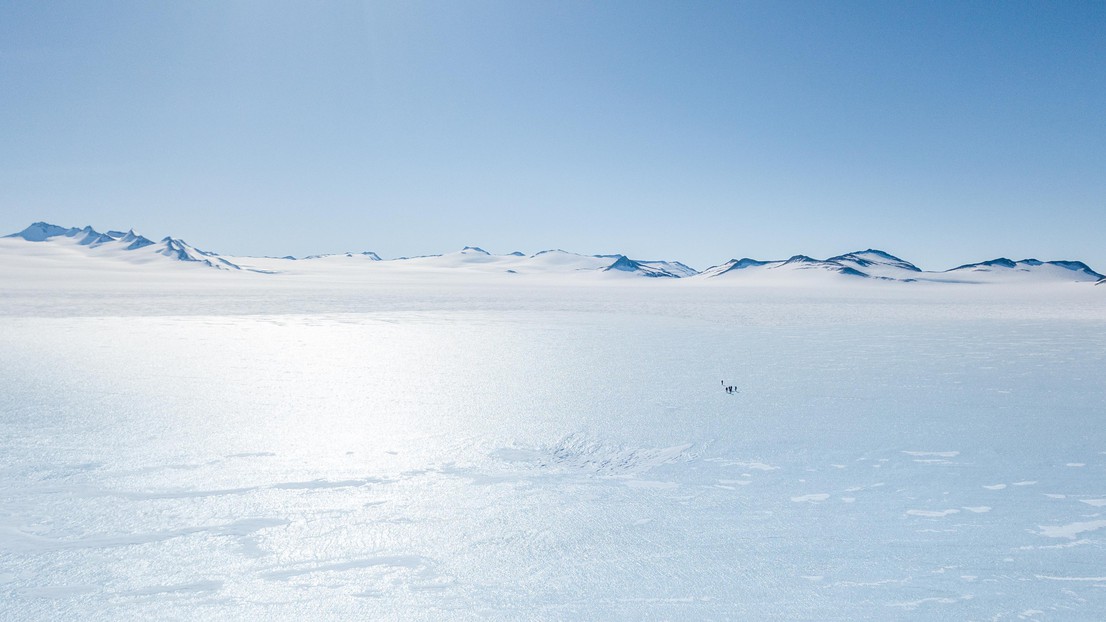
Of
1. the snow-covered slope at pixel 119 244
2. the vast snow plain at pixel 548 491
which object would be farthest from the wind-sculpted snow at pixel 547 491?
the snow-covered slope at pixel 119 244

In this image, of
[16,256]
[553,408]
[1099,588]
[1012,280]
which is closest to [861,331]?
[553,408]

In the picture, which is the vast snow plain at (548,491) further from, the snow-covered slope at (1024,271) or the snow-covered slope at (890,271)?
the snow-covered slope at (1024,271)

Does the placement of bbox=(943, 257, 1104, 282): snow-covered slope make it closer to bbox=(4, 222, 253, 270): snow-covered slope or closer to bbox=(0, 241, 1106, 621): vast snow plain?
bbox=(0, 241, 1106, 621): vast snow plain

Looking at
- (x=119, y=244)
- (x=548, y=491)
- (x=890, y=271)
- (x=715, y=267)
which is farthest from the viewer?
(x=715, y=267)

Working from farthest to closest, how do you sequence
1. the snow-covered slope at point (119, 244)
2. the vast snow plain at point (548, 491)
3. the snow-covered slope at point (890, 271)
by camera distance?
the snow-covered slope at point (119, 244), the snow-covered slope at point (890, 271), the vast snow plain at point (548, 491)

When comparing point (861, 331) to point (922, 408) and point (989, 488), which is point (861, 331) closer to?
point (922, 408)

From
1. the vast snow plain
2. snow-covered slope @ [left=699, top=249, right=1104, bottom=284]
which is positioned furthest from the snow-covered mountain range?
the vast snow plain

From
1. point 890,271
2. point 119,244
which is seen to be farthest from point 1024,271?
point 119,244

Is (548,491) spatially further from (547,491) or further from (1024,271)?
(1024,271)

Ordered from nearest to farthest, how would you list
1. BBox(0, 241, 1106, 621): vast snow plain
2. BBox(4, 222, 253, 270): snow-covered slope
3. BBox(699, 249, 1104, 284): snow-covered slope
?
BBox(0, 241, 1106, 621): vast snow plain, BBox(699, 249, 1104, 284): snow-covered slope, BBox(4, 222, 253, 270): snow-covered slope

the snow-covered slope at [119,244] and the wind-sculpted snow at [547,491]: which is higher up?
the snow-covered slope at [119,244]
